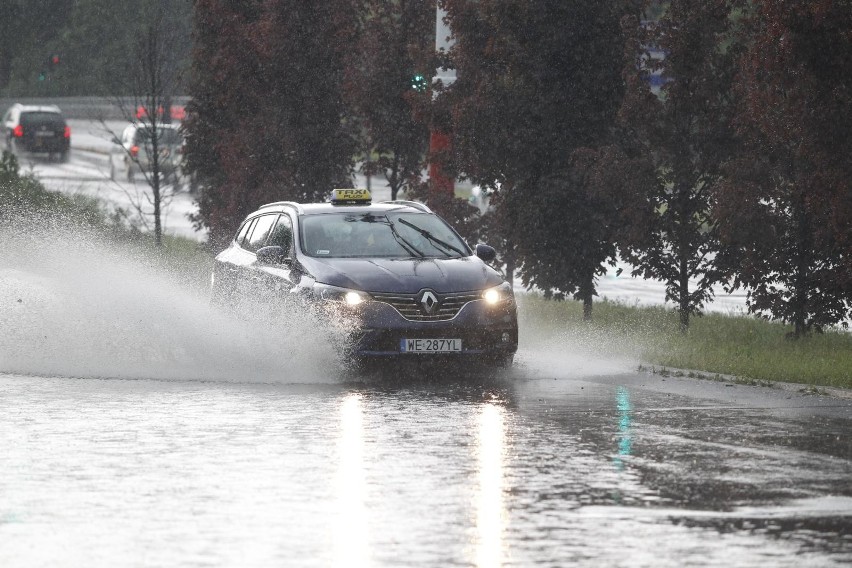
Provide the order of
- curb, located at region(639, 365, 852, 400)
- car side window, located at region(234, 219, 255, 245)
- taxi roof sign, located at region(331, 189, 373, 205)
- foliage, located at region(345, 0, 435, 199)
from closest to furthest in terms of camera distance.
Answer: curb, located at region(639, 365, 852, 400)
taxi roof sign, located at region(331, 189, 373, 205)
car side window, located at region(234, 219, 255, 245)
foliage, located at region(345, 0, 435, 199)

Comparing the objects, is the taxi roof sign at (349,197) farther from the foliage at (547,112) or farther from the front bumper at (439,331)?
the foliage at (547,112)

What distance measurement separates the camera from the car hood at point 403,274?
54.4 ft

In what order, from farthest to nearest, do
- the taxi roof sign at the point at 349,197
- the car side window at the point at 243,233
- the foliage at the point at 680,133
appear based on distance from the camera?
the car side window at the point at 243,233, the foliage at the point at 680,133, the taxi roof sign at the point at 349,197

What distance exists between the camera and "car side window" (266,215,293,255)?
18.2m

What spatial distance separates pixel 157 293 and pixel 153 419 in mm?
8769

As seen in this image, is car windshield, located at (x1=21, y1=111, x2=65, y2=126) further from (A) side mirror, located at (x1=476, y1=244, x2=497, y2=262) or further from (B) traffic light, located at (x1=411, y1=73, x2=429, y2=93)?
(A) side mirror, located at (x1=476, y1=244, x2=497, y2=262)

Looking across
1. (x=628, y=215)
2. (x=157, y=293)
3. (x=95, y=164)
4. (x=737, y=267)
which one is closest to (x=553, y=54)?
(x=628, y=215)

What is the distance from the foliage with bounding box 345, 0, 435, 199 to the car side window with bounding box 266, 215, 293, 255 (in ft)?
25.6

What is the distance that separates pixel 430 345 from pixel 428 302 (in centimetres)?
39

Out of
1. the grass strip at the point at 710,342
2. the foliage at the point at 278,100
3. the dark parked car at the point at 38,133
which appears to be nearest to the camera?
the grass strip at the point at 710,342

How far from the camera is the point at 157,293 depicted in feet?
72.8

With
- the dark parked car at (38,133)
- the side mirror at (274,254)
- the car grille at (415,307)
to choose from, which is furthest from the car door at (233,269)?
the dark parked car at (38,133)

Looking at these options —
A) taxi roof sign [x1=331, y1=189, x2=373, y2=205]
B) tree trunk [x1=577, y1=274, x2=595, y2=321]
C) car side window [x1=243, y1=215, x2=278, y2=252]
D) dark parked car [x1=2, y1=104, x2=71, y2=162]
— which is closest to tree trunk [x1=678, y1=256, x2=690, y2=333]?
tree trunk [x1=577, y1=274, x2=595, y2=321]

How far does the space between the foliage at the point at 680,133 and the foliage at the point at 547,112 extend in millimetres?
997
